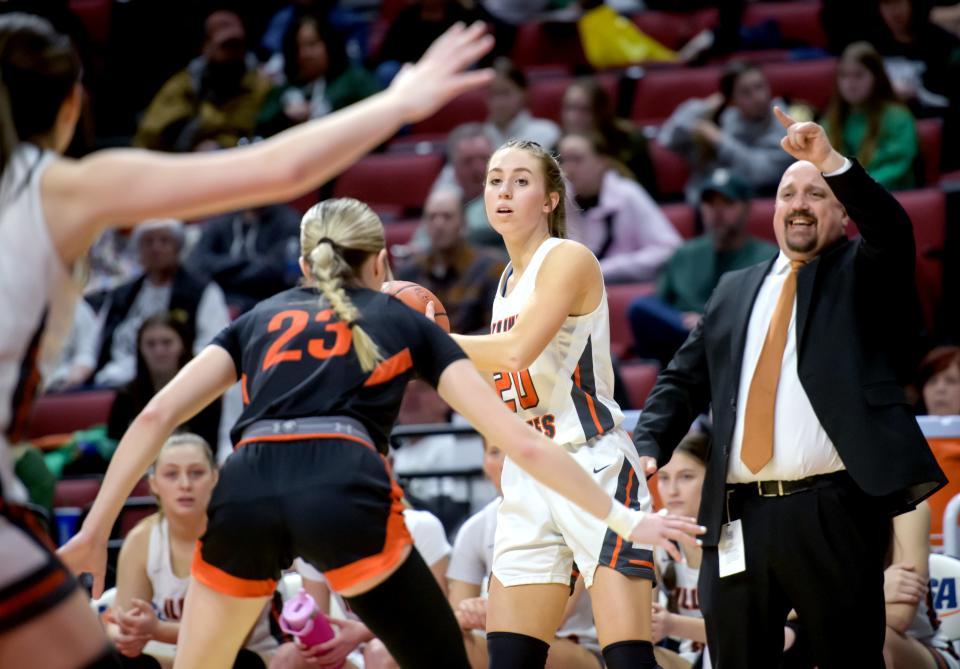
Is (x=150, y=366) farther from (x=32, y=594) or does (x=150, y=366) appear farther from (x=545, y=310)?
(x=32, y=594)

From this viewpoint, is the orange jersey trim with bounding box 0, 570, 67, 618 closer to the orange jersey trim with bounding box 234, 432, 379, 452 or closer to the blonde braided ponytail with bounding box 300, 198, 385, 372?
the orange jersey trim with bounding box 234, 432, 379, 452

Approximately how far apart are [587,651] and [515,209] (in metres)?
1.96

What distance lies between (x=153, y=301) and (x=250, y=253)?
2.59ft

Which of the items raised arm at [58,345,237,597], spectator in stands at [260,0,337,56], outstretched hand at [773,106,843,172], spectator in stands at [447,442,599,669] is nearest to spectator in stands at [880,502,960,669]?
spectator in stands at [447,442,599,669]

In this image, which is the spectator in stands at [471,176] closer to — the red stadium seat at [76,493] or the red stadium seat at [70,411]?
the red stadium seat at [70,411]

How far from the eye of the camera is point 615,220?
8.48m

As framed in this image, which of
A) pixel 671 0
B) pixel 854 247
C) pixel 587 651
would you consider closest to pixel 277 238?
pixel 671 0

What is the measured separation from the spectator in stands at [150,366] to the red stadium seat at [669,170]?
11.7 ft

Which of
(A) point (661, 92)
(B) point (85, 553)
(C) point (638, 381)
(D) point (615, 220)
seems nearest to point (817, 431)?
(B) point (85, 553)

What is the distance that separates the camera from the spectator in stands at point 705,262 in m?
7.66

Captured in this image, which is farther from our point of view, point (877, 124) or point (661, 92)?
point (661, 92)

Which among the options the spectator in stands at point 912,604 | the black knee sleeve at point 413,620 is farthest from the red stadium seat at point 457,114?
the black knee sleeve at point 413,620

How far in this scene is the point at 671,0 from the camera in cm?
1062

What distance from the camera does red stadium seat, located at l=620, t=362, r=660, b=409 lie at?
739 cm
